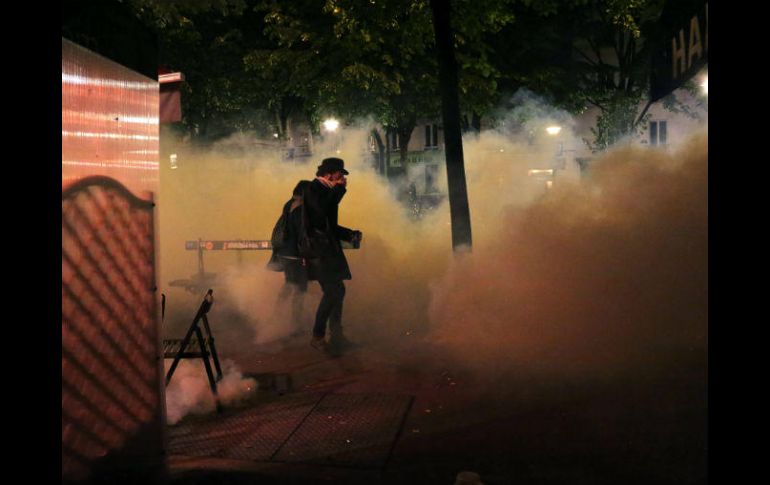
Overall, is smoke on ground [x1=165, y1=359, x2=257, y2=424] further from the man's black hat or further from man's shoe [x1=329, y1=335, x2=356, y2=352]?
the man's black hat

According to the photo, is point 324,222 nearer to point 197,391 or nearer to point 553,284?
point 197,391

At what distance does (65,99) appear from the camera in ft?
9.71

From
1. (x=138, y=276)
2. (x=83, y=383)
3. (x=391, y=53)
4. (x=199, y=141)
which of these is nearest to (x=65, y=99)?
(x=138, y=276)

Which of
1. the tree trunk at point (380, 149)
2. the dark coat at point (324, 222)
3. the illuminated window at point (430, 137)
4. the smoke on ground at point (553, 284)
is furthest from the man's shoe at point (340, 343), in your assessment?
the illuminated window at point (430, 137)

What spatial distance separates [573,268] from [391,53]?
499cm

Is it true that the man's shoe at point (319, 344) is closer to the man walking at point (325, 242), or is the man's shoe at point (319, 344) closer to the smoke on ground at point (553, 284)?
the man walking at point (325, 242)

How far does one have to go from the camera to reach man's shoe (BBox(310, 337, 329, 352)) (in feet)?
23.0

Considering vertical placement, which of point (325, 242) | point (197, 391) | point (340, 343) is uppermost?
point (325, 242)

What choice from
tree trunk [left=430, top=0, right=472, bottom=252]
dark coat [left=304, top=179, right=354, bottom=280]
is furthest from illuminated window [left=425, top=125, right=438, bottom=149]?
dark coat [left=304, top=179, right=354, bottom=280]

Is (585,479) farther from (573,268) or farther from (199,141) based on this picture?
(199,141)

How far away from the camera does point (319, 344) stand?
7027 mm

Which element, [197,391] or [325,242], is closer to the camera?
[197,391]

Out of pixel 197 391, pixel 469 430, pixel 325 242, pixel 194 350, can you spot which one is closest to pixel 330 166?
pixel 325 242

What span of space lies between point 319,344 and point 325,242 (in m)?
1.08
